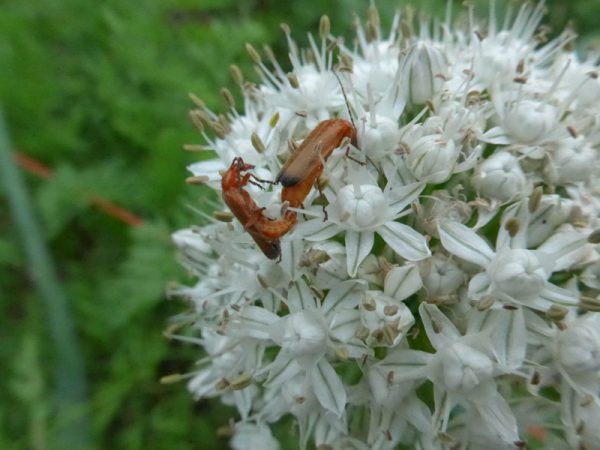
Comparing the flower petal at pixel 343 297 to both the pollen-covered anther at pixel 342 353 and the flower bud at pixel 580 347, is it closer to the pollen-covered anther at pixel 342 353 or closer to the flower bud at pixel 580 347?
the pollen-covered anther at pixel 342 353

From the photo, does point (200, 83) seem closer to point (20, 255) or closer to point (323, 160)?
point (20, 255)

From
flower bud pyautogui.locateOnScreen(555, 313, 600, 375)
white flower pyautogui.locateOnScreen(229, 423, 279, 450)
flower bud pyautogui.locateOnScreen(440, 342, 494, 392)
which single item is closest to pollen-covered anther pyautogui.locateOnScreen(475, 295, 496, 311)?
flower bud pyautogui.locateOnScreen(440, 342, 494, 392)

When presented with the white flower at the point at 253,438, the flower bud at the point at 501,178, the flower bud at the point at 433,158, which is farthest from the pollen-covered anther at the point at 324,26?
the white flower at the point at 253,438

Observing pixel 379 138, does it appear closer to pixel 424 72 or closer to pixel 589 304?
pixel 424 72

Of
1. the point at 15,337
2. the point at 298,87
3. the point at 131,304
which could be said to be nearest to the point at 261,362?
the point at 298,87

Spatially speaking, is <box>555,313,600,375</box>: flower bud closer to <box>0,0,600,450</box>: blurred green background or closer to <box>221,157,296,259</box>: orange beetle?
<box>221,157,296,259</box>: orange beetle

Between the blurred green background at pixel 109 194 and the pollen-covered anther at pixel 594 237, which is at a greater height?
the pollen-covered anther at pixel 594 237

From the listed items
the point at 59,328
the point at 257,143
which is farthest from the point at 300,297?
the point at 59,328
